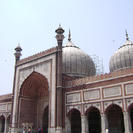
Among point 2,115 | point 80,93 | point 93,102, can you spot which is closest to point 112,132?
point 93,102

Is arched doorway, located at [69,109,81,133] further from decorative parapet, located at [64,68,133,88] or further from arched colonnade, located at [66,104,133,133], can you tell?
decorative parapet, located at [64,68,133,88]

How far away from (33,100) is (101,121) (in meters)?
8.26

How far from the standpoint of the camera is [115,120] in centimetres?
1386

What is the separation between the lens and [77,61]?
64.0 feet

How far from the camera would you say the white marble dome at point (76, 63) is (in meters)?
19.0

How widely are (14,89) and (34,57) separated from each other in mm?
3688

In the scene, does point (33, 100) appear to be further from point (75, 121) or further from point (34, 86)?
point (75, 121)

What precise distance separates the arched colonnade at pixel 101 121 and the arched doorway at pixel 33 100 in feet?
12.7

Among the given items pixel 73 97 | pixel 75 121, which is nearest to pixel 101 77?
pixel 73 97

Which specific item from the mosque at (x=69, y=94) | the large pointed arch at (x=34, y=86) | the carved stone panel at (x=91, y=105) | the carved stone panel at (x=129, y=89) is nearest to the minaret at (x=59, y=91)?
the mosque at (x=69, y=94)

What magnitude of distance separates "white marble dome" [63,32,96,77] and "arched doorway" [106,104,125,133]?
18.9 feet

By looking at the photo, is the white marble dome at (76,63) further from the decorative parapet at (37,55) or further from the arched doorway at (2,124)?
the arched doorway at (2,124)

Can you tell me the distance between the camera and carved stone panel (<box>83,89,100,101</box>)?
13.4m

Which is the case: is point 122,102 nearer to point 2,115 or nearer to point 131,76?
point 131,76
